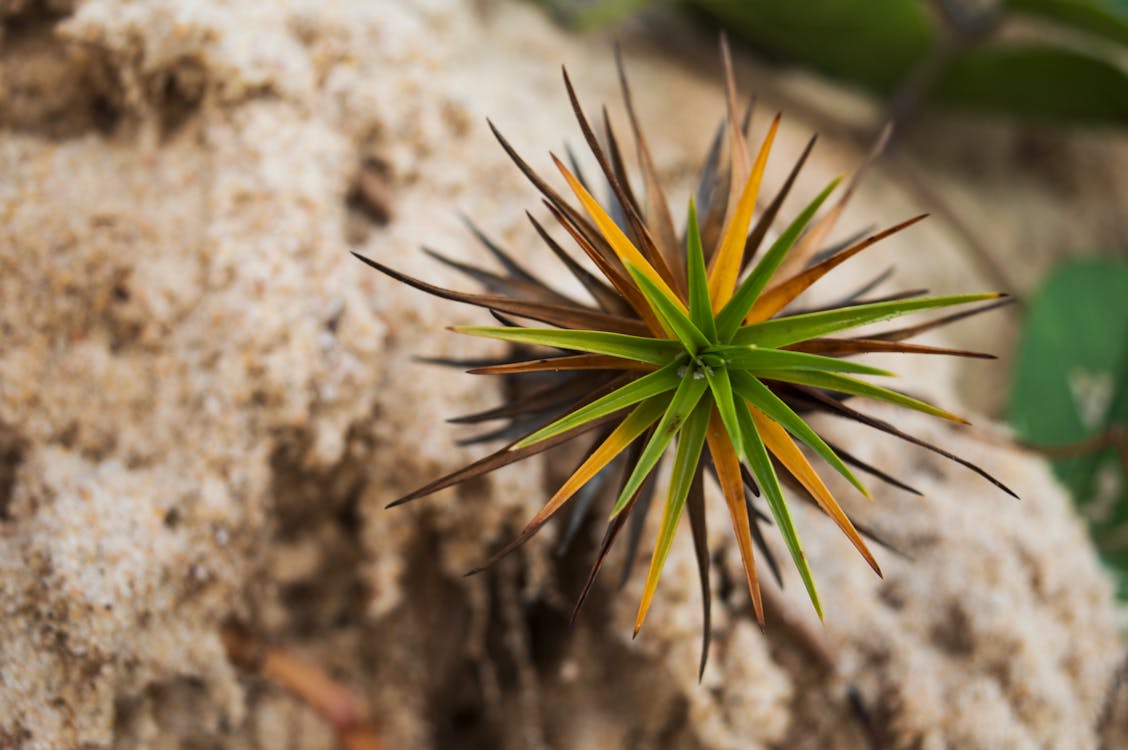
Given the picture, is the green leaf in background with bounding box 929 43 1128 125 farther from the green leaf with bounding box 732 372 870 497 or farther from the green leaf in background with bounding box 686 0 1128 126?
the green leaf with bounding box 732 372 870 497

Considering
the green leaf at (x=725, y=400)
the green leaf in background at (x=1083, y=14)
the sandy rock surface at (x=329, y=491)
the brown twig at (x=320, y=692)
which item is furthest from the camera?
the green leaf in background at (x=1083, y=14)

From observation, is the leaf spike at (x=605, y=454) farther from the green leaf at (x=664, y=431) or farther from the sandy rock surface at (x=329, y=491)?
the sandy rock surface at (x=329, y=491)

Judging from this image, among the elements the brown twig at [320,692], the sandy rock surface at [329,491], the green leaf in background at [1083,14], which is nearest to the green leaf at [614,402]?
the sandy rock surface at [329,491]

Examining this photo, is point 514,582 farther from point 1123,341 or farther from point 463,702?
point 1123,341

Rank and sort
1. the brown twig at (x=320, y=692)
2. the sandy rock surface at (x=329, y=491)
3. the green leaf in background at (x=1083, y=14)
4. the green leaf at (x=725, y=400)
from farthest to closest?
the green leaf in background at (x=1083, y=14), the brown twig at (x=320, y=692), the sandy rock surface at (x=329, y=491), the green leaf at (x=725, y=400)

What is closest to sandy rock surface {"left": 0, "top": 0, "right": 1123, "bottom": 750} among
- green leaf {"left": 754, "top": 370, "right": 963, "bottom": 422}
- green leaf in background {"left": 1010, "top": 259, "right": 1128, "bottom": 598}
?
green leaf in background {"left": 1010, "top": 259, "right": 1128, "bottom": 598}
